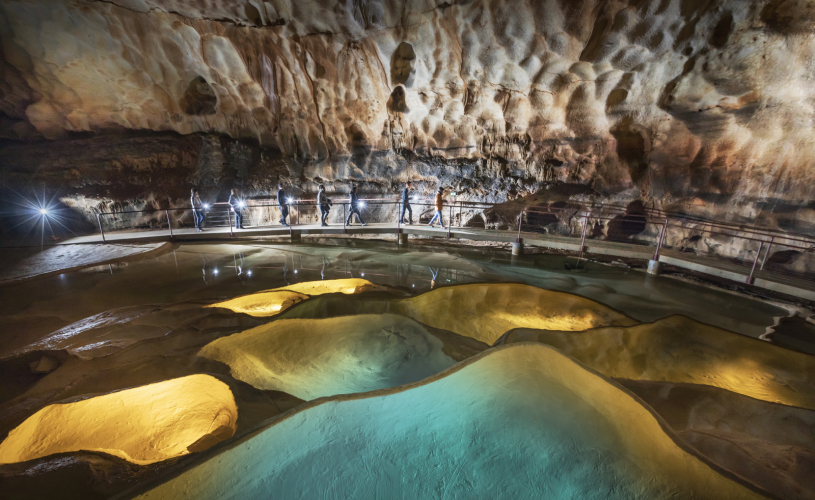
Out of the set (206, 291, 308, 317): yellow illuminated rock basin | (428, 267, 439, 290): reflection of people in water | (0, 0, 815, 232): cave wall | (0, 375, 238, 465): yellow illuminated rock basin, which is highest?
(0, 0, 815, 232): cave wall

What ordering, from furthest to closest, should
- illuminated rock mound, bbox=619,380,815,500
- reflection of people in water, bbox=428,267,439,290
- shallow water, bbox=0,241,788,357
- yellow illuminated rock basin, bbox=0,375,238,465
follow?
reflection of people in water, bbox=428,267,439,290 < shallow water, bbox=0,241,788,357 < yellow illuminated rock basin, bbox=0,375,238,465 < illuminated rock mound, bbox=619,380,815,500

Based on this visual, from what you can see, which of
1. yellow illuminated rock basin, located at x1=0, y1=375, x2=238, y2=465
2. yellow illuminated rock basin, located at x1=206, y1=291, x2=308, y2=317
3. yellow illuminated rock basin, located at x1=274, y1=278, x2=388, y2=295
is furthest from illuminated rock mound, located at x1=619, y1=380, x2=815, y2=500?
yellow illuminated rock basin, located at x1=206, y1=291, x2=308, y2=317

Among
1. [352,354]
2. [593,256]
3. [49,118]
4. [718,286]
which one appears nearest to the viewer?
[352,354]

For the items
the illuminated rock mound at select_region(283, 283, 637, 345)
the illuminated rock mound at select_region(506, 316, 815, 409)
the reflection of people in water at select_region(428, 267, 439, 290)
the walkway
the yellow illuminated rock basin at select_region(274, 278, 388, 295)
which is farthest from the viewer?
the walkway

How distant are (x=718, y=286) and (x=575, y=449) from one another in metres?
6.84

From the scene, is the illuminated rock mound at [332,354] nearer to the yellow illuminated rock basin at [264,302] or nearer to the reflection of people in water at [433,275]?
the yellow illuminated rock basin at [264,302]

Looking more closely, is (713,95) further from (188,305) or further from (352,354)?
(188,305)

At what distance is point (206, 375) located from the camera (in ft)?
10.5

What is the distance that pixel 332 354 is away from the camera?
12.0ft

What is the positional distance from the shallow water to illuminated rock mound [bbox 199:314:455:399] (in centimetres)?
161

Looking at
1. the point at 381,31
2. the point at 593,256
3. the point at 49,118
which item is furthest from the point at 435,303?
the point at 49,118

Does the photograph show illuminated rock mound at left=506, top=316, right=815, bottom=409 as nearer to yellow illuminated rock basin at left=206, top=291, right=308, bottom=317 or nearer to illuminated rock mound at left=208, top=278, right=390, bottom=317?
illuminated rock mound at left=208, top=278, right=390, bottom=317

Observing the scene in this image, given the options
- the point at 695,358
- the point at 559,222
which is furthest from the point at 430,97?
the point at 695,358

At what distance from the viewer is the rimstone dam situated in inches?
86.7
